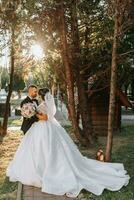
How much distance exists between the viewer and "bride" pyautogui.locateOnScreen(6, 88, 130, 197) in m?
9.26

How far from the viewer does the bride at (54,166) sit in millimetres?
9258

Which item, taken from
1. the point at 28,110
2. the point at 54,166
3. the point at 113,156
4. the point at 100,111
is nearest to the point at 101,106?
the point at 100,111

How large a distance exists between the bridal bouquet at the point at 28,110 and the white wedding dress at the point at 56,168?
226mm

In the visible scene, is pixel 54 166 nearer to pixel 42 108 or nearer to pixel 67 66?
pixel 42 108

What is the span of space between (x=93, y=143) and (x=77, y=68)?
104 inches

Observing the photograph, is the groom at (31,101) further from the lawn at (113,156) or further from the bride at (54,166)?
the lawn at (113,156)

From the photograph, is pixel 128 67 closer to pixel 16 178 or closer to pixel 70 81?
pixel 70 81

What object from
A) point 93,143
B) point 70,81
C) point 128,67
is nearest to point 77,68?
point 70,81

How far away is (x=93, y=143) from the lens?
16203 millimetres

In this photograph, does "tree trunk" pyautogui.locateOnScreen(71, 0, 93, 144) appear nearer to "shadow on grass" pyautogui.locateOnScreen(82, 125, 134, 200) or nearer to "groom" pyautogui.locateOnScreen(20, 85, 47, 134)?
"shadow on grass" pyautogui.locateOnScreen(82, 125, 134, 200)

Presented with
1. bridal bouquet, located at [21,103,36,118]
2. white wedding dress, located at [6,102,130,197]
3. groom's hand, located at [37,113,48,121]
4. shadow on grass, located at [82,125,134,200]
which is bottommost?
shadow on grass, located at [82,125,134,200]

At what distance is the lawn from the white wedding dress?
0.60ft

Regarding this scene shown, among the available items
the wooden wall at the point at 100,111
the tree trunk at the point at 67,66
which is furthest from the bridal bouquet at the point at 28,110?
the wooden wall at the point at 100,111

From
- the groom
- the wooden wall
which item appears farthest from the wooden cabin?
the groom
